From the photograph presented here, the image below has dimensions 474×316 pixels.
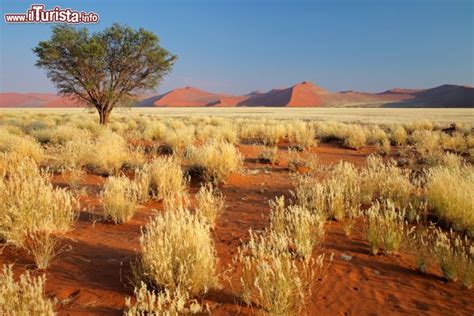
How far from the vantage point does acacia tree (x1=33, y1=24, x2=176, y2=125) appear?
1939 cm

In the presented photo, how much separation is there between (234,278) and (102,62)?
1860 cm

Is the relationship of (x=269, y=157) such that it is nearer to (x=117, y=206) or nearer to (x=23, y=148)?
(x=117, y=206)

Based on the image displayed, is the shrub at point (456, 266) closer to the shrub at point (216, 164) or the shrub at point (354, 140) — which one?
the shrub at point (216, 164)

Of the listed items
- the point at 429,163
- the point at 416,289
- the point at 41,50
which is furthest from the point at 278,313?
the point at 41,50

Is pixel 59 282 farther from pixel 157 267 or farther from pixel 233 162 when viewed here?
pixel 233 162

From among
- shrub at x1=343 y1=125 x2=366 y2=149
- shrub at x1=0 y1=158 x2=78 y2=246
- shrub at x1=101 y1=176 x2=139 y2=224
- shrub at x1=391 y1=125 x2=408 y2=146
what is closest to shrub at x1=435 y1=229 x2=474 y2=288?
shrub at x1=101 y1=176 x2=139 y2=224

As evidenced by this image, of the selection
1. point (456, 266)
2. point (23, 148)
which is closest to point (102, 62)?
point (23, 148)

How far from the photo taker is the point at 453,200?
218 inches

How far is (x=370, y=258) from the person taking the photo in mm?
4438

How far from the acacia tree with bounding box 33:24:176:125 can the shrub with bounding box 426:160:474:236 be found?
17554mm

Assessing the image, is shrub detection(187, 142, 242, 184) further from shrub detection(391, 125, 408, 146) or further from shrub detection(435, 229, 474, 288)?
shrub detection(391, 125, 408, 146)

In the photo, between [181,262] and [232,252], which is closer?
[181,262]

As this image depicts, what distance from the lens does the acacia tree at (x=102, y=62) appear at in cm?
1939

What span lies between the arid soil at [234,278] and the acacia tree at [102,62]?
15847 millimetres
